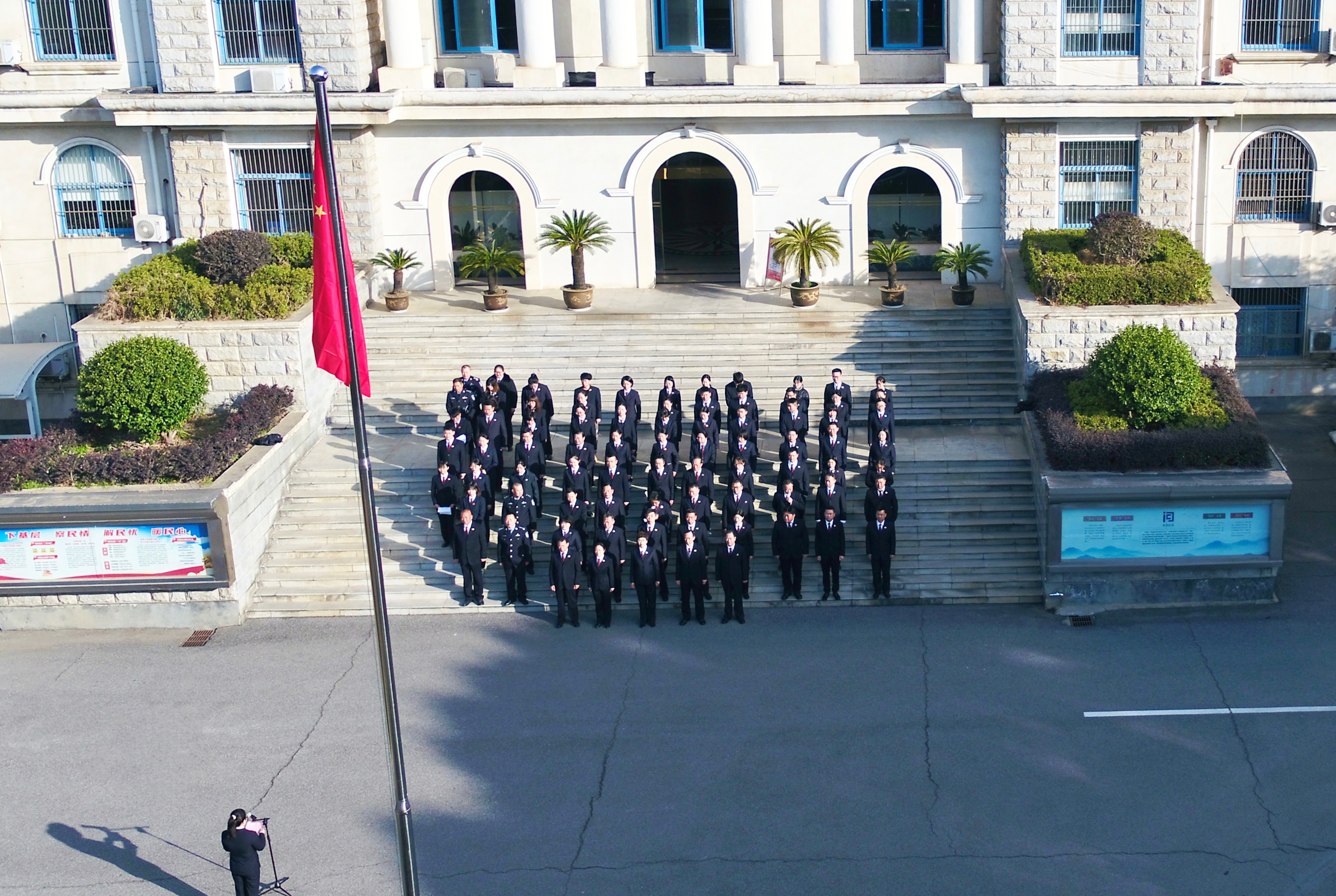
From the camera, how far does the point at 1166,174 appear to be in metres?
24.8

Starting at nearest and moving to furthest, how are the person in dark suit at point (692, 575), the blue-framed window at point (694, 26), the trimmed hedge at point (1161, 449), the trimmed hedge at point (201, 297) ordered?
1. the person in dark suit at point (692, 575)
2. the trimmed hedge at point (1161, 449)
3. the trimmed hedge at point (201, 297)
4. the blue-framed window at point (694, 26)

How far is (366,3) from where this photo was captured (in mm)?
25641

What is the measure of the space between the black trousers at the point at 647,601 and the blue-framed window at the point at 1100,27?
12.6 m

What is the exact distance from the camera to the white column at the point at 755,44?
25156 mm

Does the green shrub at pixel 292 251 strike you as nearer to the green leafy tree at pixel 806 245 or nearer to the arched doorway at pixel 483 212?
the arched doorway at pixel 483 212

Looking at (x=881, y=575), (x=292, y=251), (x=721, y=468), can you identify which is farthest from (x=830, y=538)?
(x=292, y=251)

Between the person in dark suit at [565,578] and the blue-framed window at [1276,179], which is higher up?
the blue-framed window at [1276,179]

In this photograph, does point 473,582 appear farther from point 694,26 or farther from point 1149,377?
point 694,26

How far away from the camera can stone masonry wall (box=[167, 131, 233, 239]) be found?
83.4 feet

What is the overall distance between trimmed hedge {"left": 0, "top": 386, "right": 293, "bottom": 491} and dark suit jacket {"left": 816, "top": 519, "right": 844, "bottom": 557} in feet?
26.4

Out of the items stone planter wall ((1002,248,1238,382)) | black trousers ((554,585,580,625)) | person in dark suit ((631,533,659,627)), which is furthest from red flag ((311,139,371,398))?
stone planter wall ((1002,248,1238,382))

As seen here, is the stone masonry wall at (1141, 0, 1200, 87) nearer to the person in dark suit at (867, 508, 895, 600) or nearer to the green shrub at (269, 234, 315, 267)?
the person in dark suit at (867, 508, 895, 600)

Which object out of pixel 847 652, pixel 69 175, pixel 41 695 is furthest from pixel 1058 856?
pixel 69 175

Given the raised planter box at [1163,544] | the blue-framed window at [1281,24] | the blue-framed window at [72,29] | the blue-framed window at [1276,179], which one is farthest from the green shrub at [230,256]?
the blue-framed window at [1281,24]
